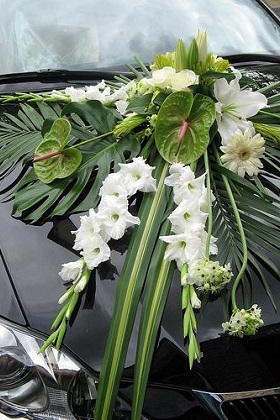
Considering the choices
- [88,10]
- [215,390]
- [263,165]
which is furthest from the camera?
[88,10]

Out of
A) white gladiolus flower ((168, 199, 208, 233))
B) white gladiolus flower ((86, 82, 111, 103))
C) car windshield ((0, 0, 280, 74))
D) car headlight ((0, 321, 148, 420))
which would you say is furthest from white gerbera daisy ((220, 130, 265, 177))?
car windshield ((0, 0, 280, 74))

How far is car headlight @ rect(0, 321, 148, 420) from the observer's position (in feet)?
6.38

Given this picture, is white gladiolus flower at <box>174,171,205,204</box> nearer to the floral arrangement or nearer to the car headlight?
the floral arrangement

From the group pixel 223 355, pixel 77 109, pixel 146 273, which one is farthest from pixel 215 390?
pixel 77 109

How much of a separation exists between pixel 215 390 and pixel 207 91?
97 cm

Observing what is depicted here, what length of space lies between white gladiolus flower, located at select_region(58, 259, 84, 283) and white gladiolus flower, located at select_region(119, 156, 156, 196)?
0.88ft

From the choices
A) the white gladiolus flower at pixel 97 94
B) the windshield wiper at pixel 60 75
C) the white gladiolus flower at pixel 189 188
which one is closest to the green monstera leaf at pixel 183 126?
the white gladiolus flower at pixel 189 188

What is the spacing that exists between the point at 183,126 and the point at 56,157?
39 centimetres

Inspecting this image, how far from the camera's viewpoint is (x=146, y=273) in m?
2.02

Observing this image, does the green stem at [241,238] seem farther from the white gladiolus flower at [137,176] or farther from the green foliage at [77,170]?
the green foliage at [77,170]

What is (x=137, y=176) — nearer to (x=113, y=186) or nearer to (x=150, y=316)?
(x=113, y=186)

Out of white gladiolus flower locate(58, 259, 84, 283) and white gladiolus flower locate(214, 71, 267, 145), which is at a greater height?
white gladiolus flower locate(214, 71, 267, 145)

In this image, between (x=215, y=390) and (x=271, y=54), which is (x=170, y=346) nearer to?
(x=215, y=390)

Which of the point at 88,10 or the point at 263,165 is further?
the point at 88,10
